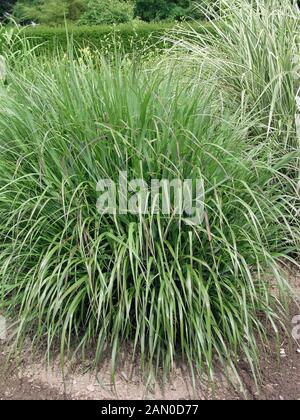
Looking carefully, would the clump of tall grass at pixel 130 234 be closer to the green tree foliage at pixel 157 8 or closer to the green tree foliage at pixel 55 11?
the green tree foliage at pixel 55 11

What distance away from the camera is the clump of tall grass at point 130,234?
6.47ft

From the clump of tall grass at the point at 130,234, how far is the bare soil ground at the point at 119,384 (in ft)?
0.28

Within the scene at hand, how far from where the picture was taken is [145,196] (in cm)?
204

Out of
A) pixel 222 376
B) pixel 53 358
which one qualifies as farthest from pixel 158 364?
pixel 53 358

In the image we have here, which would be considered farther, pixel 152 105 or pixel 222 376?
pixel 152 105

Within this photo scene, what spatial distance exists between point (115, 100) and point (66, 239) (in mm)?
663

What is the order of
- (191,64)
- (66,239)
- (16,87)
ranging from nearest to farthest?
(66,239), (16,87), (191,64)

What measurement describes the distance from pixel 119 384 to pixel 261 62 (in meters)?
2.13

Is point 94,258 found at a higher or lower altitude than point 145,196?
lower

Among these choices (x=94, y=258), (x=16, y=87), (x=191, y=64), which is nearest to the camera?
(x=94, y=258)

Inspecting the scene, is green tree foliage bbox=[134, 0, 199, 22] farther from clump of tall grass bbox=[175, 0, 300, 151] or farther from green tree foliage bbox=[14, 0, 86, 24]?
clump of tall grass bbox=[175, 0, 300, 151]

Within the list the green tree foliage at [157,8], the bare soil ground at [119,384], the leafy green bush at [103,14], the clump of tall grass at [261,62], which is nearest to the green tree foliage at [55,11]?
the green tree foliage at [157,8]

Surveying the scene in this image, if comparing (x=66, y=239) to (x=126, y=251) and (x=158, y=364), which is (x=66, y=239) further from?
(x=158, y=364)

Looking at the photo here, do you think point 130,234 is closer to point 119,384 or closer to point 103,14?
point 119,384
